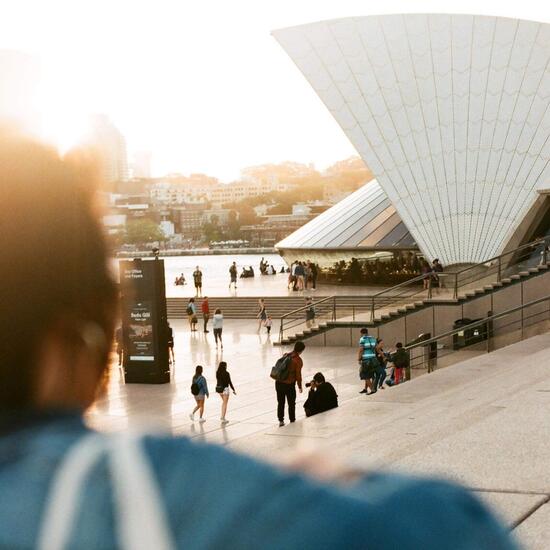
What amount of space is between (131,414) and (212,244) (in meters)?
163

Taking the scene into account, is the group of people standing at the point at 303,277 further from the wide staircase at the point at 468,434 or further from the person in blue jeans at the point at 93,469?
the person in blue jeans at the point at 93,469

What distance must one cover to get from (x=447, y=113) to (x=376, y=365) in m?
16.8

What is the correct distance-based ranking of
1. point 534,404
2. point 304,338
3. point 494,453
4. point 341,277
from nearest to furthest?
point 494,453
point 534,404
point 304,338
point 341,277

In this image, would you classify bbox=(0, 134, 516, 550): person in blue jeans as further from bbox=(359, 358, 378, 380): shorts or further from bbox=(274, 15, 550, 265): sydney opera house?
bbox=(274, 15, 550, 265): sydney opera house

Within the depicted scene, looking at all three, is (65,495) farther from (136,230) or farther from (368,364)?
(368,364)

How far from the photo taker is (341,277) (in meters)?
35.6

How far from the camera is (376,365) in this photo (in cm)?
1452

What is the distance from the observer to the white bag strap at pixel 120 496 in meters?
0.87

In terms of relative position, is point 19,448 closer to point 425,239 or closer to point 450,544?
point 450,544

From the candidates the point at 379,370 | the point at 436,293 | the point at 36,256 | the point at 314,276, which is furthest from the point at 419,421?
the point at 314,276

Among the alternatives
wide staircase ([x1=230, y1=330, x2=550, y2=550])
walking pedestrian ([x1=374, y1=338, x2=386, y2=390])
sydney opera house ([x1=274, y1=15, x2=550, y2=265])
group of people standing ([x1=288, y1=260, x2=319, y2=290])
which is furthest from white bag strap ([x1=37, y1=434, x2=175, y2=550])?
group of people standing ([x1=288, y1=260, x2=319, y2=290])

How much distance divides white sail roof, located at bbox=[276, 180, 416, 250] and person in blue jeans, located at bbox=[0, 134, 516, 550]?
32805 millimetres

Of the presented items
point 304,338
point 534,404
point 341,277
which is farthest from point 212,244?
point 534,404

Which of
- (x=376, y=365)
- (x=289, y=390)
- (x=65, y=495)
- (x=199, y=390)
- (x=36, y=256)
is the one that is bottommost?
(x=199, y=390)
